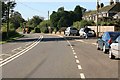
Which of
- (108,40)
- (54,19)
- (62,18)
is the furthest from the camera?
(54,19)

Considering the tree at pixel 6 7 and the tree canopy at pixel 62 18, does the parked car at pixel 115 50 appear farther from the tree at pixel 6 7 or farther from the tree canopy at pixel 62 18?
the tree canopy at pixel 62 18

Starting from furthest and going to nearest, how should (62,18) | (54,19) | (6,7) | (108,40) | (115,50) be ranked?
(54,19) < (62,18) < (6,7) < (108,40) < (115,50)

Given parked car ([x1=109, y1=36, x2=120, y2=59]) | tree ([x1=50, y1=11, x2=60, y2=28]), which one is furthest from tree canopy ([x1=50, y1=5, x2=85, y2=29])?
parked car ([x1=109, y1=36, x2=120, y2=59])

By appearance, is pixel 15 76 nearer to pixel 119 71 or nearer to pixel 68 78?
pixel 68 78

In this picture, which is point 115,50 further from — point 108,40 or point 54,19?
point 54,19

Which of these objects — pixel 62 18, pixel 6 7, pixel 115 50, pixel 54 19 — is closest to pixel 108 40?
pixel 115 50

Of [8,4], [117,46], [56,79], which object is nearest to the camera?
[56,79]

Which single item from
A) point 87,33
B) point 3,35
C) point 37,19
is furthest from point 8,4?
point 37,19

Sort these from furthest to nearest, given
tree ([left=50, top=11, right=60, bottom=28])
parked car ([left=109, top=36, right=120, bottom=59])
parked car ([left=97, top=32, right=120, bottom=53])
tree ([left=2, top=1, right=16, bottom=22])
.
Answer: tree ([left=50, top=11, right=60, bottom=28]) < tree ([left=2, top=1, right=16, bottom=22]) < parked car ([left=97, top=32, right=120, bottom=53]) < parked car ([left=109, top=36, right=120, bottom=59])

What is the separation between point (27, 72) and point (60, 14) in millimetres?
104476

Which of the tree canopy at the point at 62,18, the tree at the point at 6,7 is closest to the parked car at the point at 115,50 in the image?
the tree at the point at 6,7

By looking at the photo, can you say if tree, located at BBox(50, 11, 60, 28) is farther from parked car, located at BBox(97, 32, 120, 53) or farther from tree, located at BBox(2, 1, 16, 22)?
parked car, located at BBox(97, 32, 120, 53)

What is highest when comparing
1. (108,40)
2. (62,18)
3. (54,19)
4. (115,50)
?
(62,18)

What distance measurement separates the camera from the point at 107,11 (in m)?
95.2
